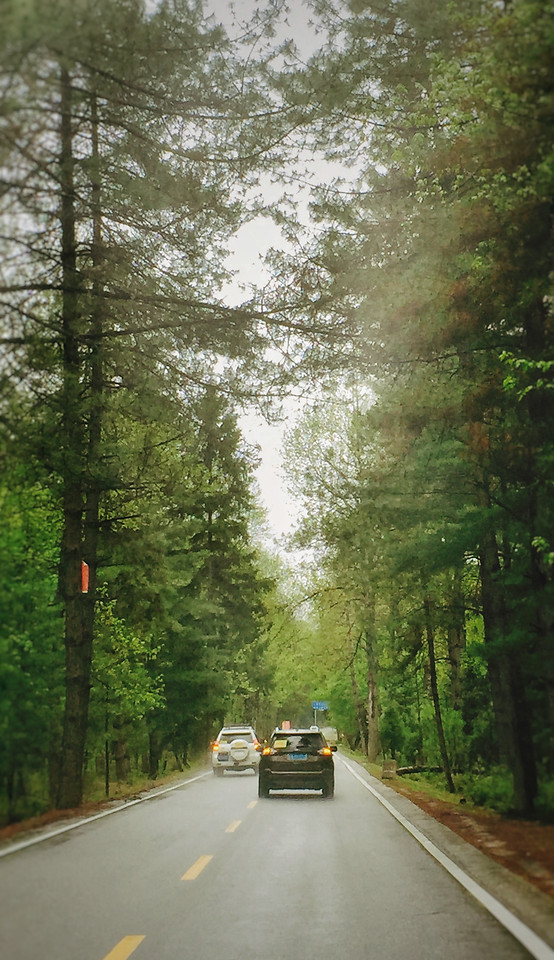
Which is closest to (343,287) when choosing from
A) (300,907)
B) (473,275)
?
(473,275)

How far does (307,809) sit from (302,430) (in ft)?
60.9

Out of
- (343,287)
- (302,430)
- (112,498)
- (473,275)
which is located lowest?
(112,498)

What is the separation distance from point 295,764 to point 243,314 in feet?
49.8

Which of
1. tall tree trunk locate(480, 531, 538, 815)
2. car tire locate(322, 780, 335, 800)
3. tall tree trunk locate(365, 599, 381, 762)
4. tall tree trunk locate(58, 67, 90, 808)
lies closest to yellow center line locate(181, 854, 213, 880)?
tall tree trunk locate(480, 531, 538, 815)

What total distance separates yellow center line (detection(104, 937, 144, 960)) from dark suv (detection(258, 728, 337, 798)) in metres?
15.1

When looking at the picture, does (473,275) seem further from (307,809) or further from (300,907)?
(307,809)

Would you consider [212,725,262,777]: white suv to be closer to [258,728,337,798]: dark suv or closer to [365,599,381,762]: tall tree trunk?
[365,599,381,762]: tall tree trunk

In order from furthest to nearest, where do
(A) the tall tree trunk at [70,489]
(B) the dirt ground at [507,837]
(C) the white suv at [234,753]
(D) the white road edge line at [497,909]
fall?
(C) the white suv at [234,753], (B) the dirt ground at [507,837], (D) the white road edge line at [497,909], (A) the tall tree trunk at [70,489]

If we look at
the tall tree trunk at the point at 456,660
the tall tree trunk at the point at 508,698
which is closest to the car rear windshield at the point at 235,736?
the tall tree trunk at the point at 456,660

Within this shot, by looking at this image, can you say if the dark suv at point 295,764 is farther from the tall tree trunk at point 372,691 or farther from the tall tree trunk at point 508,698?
the tall tree trunk at point 372,691

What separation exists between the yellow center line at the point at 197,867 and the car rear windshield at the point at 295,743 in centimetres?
1042

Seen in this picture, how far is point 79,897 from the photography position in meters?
3.87

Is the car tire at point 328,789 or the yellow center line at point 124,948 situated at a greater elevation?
the yellow center line at point 124,948

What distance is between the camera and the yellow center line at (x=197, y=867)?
884 centimetres
